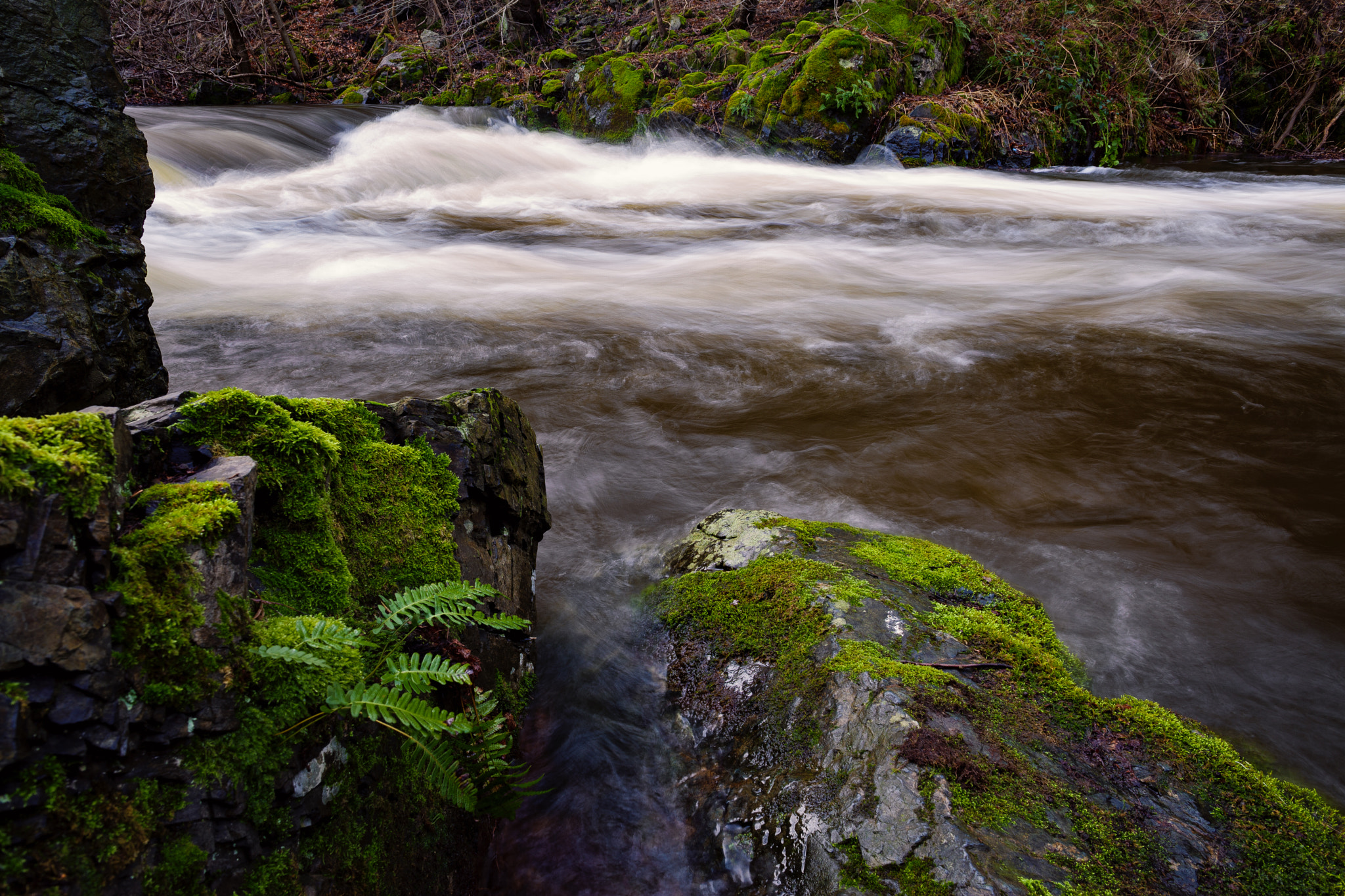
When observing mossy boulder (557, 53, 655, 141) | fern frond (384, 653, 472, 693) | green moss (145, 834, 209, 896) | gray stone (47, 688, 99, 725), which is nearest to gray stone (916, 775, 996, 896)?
fern frond (384, 653, 472, 693)

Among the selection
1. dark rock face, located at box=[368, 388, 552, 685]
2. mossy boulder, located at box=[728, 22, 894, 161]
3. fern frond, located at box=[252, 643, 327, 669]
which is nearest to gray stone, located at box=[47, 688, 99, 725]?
fern frond, located at box=[252, 643, 327, 669]

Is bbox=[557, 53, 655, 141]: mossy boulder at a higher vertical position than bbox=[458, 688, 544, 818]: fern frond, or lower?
higher

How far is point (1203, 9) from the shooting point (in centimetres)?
1551

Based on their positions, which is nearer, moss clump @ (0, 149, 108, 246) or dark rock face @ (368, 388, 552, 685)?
dark rock face @ (368, 388, 552, 685)

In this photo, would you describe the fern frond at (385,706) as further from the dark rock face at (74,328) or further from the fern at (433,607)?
the dark rock face at (74,328)

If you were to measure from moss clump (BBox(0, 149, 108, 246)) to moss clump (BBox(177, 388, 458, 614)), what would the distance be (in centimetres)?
264

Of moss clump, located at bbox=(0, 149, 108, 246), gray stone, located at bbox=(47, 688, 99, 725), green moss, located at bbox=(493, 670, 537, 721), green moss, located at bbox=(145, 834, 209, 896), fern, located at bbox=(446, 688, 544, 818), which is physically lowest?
green moss, located at bbox=(493, 670, 537, 721)

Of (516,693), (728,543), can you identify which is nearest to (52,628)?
(516,693)

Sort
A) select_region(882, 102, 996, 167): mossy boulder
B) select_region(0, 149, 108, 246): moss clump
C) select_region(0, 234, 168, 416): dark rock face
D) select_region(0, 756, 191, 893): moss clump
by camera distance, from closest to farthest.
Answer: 1. select_region(0, 756, 191, 893): moss clump
2. select_region(0, 234, 168, 416): dark rock face
3. select_region(0, 149, 108, 246): moss clump
4. select_region(882, 102, 996, 167): mossy boulder

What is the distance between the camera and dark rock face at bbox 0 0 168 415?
12.5ft

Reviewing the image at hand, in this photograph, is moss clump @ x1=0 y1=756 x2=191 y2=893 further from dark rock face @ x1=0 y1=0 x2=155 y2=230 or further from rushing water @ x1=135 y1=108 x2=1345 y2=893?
dark rock face @ x1=0 y1=0 x2=155 y2=230

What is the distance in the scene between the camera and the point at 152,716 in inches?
65.6

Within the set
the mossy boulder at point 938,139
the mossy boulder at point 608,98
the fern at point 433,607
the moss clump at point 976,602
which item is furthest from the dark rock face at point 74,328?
the mossy boulder at point 608,98

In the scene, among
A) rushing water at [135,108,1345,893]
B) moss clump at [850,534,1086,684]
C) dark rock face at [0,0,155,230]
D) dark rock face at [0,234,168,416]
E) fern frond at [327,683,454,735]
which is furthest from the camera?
dark rock face at [0,0,155,230]
